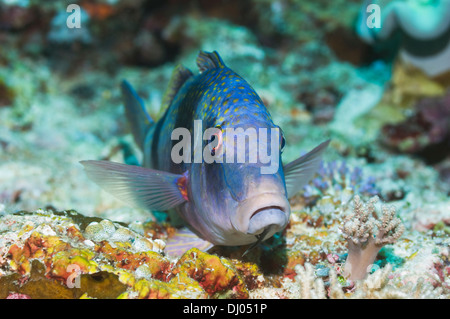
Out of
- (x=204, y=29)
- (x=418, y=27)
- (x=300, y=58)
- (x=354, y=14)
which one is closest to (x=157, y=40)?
(x=204, y=29)

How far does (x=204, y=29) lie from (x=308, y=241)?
20.9 feet

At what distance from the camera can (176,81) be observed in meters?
3.21

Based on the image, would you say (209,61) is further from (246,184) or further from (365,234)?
(365,234)

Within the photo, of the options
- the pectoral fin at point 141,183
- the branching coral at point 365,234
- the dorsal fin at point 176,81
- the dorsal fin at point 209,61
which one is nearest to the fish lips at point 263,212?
the branching coral at point 365,234

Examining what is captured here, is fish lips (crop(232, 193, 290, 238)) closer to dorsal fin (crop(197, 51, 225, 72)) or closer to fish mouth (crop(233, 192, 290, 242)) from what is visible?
fish mouth (crop(233, 192, 290, 242))

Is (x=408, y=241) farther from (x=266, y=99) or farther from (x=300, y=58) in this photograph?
(x=300, y=58)

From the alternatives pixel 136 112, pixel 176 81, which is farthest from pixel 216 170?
pixel 136 112

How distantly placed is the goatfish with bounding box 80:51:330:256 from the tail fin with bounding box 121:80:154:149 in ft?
1.51

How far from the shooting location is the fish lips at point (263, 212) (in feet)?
5.96

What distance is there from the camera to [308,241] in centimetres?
287

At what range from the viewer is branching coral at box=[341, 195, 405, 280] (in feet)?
7.41

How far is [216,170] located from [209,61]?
111cm

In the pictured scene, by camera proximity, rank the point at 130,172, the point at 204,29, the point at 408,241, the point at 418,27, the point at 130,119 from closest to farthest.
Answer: the point at 130,172 → the point at 408,241 → the point at 130,119 → the point at 418,27 → the point at 204,29

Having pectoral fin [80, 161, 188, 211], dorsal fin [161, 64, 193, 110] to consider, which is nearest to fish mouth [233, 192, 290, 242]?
pectoral fin [80, 161, 188, 211]
